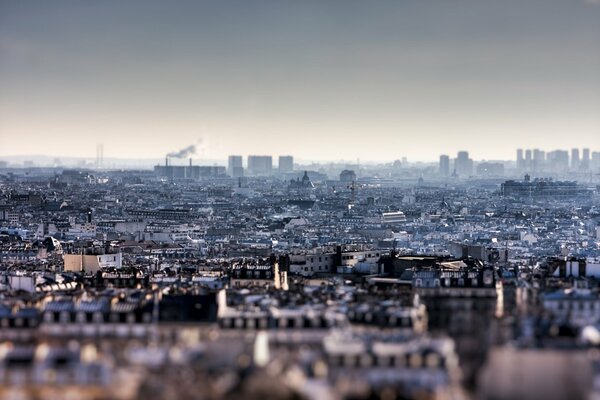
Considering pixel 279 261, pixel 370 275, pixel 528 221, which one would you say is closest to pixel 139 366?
pixel 370 275

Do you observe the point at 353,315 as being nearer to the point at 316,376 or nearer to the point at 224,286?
the point at 316,376

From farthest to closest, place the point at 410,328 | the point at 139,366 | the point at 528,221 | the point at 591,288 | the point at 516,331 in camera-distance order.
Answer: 1. the point at 528,221
2. the point at 591,288
3. the point at 410,328
4. the point at 516,331
5. the point at 139,366

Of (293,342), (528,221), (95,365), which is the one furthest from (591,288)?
(528,221)

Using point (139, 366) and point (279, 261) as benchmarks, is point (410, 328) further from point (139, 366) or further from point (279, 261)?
point (279, 261)

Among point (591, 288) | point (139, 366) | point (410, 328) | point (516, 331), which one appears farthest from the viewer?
point (591, 288)

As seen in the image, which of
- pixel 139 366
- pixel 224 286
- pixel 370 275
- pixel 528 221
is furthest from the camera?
pixel 528 221

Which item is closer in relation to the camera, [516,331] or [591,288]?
[516,331]

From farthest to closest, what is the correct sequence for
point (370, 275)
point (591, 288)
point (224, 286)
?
point (370, 275) → point (224, 286) → point (591, 288)

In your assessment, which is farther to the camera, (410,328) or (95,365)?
(410,328)
